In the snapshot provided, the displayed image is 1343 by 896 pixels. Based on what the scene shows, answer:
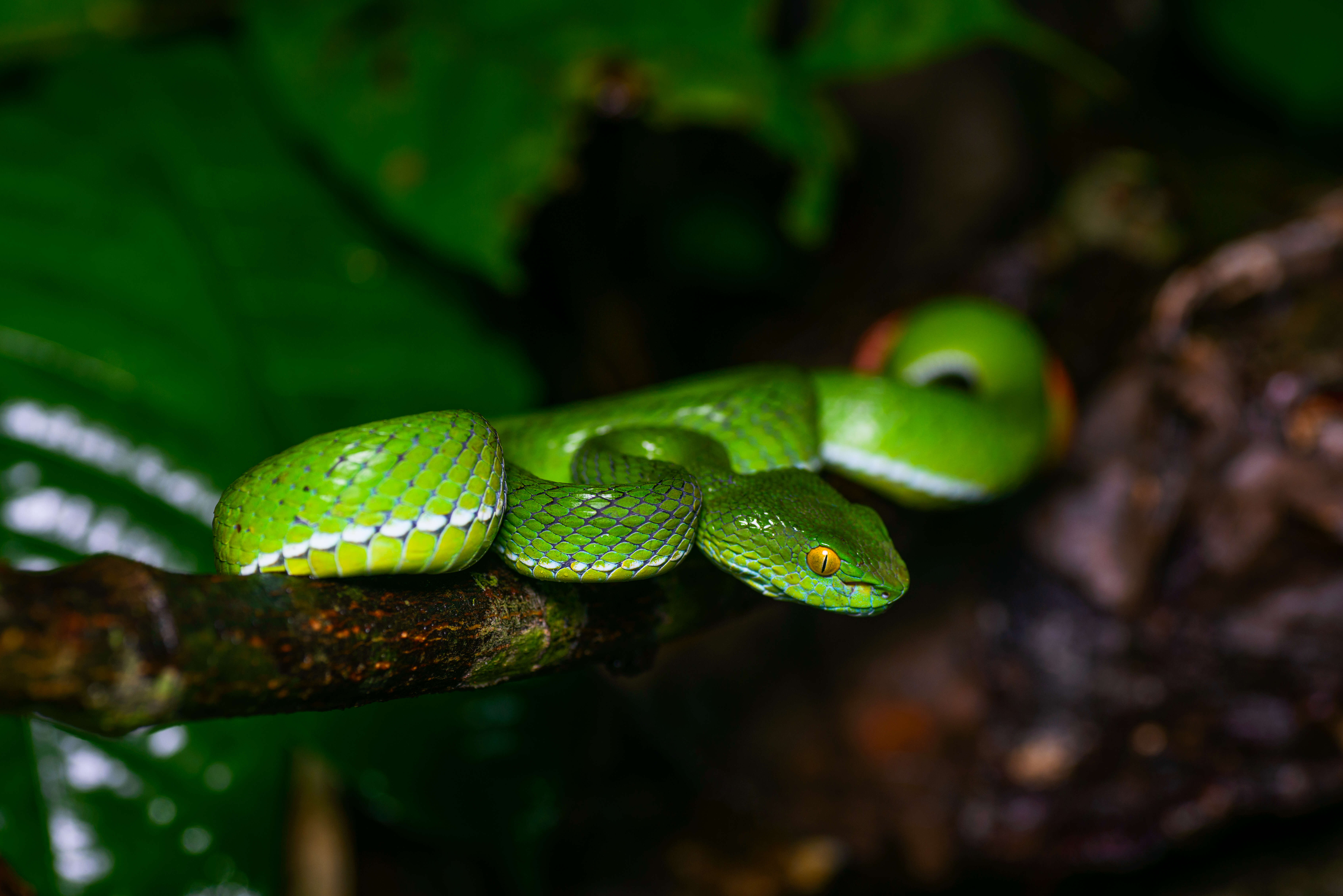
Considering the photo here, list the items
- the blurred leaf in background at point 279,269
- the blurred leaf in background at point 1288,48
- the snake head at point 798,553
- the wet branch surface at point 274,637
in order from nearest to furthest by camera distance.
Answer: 1. the wet branch surface at point 274,637
2. the snake head at point 798,553
3. the blurred leaf in background at point 279,269
4. the blurred leaf in background at point 1288,48

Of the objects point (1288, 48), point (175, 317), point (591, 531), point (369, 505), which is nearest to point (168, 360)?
point (175, 317)

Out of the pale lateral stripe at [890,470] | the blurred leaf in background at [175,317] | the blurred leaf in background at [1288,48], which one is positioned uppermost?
the blurred leaf in background at [1288,48]

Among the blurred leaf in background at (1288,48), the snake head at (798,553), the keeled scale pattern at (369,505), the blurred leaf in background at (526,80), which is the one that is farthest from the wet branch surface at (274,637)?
the blurred leaf in background at (1288,48)

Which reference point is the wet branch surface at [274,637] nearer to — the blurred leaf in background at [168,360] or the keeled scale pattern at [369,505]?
the keeled scale pattern at [369,505]

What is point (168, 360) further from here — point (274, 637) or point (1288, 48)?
point (1288, 48)

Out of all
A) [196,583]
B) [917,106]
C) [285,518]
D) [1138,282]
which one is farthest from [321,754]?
[917,106]

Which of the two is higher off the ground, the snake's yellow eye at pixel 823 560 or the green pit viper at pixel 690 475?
the green pit viper at pixel 690 475

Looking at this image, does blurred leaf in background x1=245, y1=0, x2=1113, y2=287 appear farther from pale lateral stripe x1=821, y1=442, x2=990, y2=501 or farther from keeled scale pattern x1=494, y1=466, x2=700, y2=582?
keeled scale pattern x1=494, y1=466, x2=700, y2=582

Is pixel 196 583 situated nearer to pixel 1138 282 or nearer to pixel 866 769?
pixel 866 769
